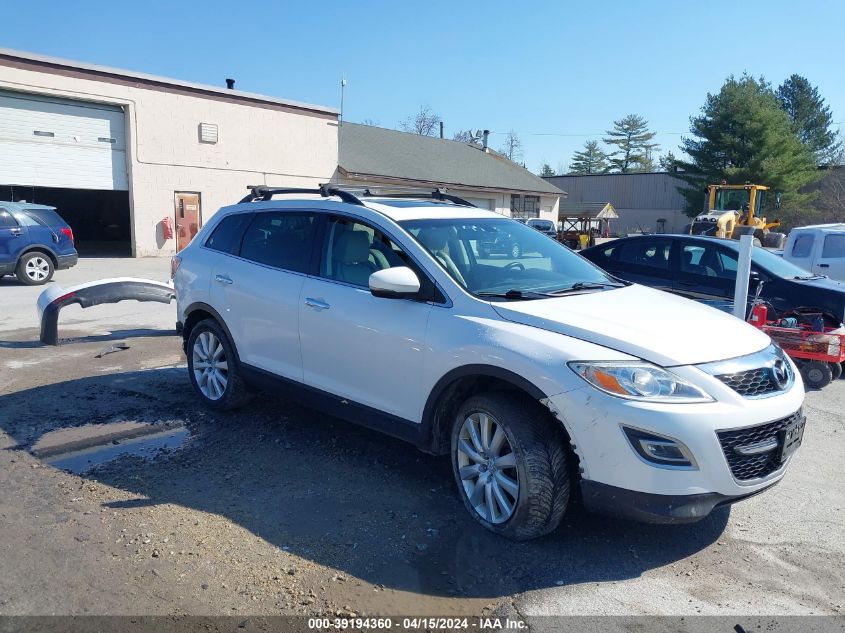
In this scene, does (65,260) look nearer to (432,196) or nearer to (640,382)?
(432,196)

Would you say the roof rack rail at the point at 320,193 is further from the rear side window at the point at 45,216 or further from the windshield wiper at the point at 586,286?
the rear side window at the point at 45,216

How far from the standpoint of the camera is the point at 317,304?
469cm

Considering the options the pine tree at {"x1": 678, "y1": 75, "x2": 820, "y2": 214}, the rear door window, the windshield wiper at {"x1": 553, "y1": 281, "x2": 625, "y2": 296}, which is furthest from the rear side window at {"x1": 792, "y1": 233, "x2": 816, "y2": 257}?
the pine tree at {"x1": 678, "y1": 75, "x2": 820, "y2": 214}

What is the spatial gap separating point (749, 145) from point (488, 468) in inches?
1803

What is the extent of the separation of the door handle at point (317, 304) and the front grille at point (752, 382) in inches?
99.0

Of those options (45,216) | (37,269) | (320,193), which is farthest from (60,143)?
(320,193)

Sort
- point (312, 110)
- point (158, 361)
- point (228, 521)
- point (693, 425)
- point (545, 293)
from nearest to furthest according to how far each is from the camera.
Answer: point (693, 425) < point (228, 521) < point (545, 293) < point (158, 361) < point (312, 110)

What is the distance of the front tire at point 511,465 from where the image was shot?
3.53 m

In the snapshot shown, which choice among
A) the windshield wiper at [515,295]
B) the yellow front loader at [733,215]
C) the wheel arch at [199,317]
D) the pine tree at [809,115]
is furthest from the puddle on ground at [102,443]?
the pine tree at [809,115]

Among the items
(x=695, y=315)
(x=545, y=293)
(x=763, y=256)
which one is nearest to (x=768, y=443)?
(x=695, y=315)

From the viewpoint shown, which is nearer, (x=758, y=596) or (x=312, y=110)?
(x=758, y=596)

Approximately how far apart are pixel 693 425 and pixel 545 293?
129 centimetres

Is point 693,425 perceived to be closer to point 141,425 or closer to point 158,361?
point 141,425

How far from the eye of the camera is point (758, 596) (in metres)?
3.29
